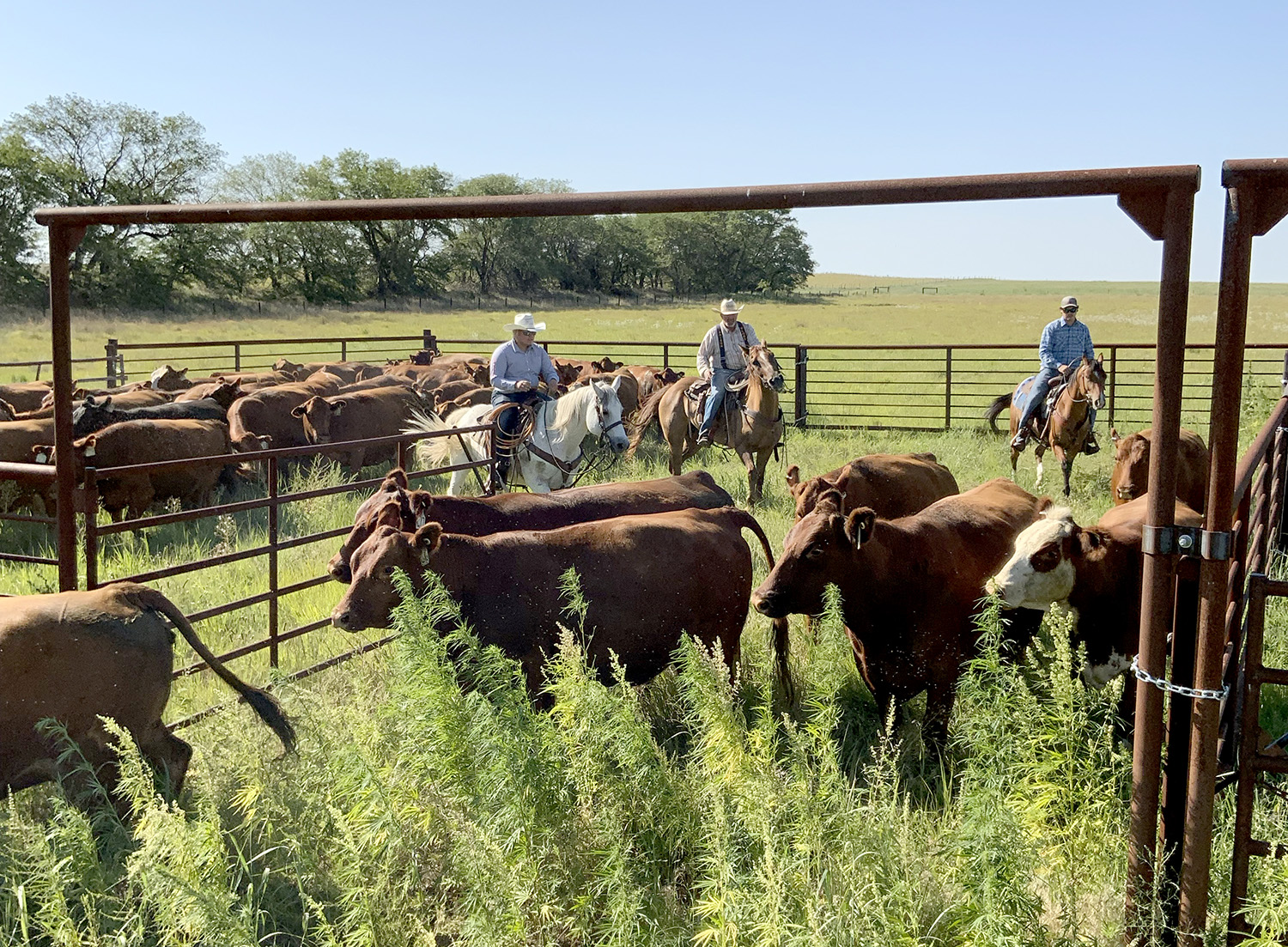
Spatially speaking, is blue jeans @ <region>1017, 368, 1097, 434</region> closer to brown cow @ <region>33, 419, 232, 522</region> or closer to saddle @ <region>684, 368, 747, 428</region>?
saddle @ <region>684, 368, 747, 428</region>

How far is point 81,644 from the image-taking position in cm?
369

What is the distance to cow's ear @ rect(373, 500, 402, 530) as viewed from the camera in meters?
5.00

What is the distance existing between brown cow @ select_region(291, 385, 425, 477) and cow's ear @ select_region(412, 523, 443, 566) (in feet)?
25.6

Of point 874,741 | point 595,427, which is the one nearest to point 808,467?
point 595,427

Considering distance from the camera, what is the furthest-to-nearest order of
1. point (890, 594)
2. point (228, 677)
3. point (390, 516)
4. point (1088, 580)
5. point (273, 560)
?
point (273, 560) < point (390, 516) < point (890, 594) < point (1088, 580) < point (228, 677)

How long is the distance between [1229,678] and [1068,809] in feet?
2.35

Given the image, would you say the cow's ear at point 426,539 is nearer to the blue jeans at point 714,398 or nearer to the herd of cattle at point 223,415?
the herd of cattle at point 223,415

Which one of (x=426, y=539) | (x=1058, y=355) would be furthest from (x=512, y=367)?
(x=1058, y=355)

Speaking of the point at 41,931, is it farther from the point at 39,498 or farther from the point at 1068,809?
the point at 39,498

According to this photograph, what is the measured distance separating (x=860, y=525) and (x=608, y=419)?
5.49 metres

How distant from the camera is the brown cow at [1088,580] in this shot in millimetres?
4301

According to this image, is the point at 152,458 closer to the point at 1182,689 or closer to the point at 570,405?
the point at 570,405

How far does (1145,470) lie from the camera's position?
26.5 ft

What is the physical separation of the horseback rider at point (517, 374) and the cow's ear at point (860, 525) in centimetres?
549
